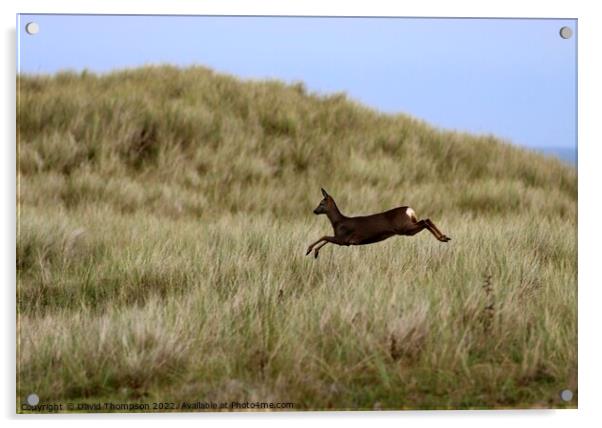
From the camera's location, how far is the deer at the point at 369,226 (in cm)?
438

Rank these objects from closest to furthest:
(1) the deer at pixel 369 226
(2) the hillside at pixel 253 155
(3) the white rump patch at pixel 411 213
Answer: (1) the deer at pixel 369 226, (3) the white rump patch at pixel 411 213, (2) the hillside at pixel 253 155

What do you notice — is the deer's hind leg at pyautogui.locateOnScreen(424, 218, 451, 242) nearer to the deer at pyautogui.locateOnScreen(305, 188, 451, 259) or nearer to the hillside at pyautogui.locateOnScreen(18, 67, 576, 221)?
the deer at pyautogui.locateOnScreen(305, 188, 451, 259)

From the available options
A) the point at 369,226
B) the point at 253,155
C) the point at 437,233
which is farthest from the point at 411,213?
the point at 253,155

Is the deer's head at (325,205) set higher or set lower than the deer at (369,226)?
higher

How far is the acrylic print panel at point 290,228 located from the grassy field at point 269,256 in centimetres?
1

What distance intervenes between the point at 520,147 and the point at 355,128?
1.07 m

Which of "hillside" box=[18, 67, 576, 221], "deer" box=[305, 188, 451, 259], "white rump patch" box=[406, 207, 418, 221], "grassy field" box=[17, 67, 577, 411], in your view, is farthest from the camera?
"hillside" box=[18, 67, 576, 221]

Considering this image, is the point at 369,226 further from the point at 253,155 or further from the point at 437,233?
the point at 253,155

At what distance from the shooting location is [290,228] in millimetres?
4688

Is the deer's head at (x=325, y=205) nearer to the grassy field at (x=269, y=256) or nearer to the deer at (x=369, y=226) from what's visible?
the deer at (x=369, y=226)

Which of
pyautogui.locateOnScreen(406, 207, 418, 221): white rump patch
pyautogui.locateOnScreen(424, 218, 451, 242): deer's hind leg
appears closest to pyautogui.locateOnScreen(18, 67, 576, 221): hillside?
A: pyautogui.locateOnScreen(406, 207, 418, 221): white rump patch

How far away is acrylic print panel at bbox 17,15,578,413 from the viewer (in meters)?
3.90

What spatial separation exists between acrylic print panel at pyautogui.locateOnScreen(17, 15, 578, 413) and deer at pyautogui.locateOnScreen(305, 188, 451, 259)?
0.01 meters

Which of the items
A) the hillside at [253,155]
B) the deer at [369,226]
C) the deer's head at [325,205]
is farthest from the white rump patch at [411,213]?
the deer's head at [325,205]
